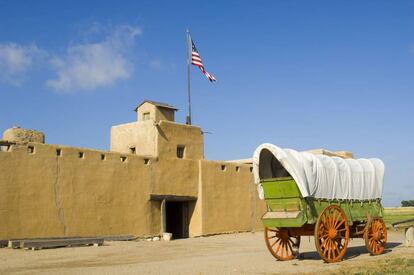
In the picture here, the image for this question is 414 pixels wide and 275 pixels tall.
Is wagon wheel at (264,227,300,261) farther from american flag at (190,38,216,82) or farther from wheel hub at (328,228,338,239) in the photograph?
american flag at (190,38,216,82)

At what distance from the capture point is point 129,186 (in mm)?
22922

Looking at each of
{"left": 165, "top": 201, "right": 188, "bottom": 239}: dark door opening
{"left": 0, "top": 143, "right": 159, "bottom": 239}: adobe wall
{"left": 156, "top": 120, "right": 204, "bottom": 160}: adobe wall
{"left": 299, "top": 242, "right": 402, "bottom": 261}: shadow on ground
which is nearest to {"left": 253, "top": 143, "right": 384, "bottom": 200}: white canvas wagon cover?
{"left": 299, "top": 242, "right": 402, "bottom": 261}: shadow on ground

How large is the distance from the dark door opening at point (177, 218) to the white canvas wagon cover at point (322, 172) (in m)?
12.5

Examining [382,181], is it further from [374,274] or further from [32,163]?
[32,163]

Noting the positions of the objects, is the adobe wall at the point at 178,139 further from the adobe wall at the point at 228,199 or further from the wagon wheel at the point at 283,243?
the wagon wheel at the point at 283,243

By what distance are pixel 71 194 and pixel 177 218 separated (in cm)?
803

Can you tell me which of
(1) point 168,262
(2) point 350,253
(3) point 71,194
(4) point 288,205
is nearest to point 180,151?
(3) point 71,194

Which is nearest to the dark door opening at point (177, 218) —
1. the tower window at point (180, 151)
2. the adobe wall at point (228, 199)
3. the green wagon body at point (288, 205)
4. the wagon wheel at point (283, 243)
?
the adobe wall at point (228, 199)

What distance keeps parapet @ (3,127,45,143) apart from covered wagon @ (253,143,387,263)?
35.3 ft

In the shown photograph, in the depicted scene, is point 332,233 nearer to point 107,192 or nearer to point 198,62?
point 107,192

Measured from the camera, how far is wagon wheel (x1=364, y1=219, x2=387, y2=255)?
48.3 ft

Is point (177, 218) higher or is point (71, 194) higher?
point (71, 194)

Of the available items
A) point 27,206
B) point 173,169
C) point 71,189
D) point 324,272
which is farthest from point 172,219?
point 324,272

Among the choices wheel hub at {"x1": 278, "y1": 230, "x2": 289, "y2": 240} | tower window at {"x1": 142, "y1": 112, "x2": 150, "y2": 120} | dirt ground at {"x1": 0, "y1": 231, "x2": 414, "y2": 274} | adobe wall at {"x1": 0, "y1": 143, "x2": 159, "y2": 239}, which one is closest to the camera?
dirt ground at {"x1": 0, "y1": 231, "x2": 414, "y2": 274}
